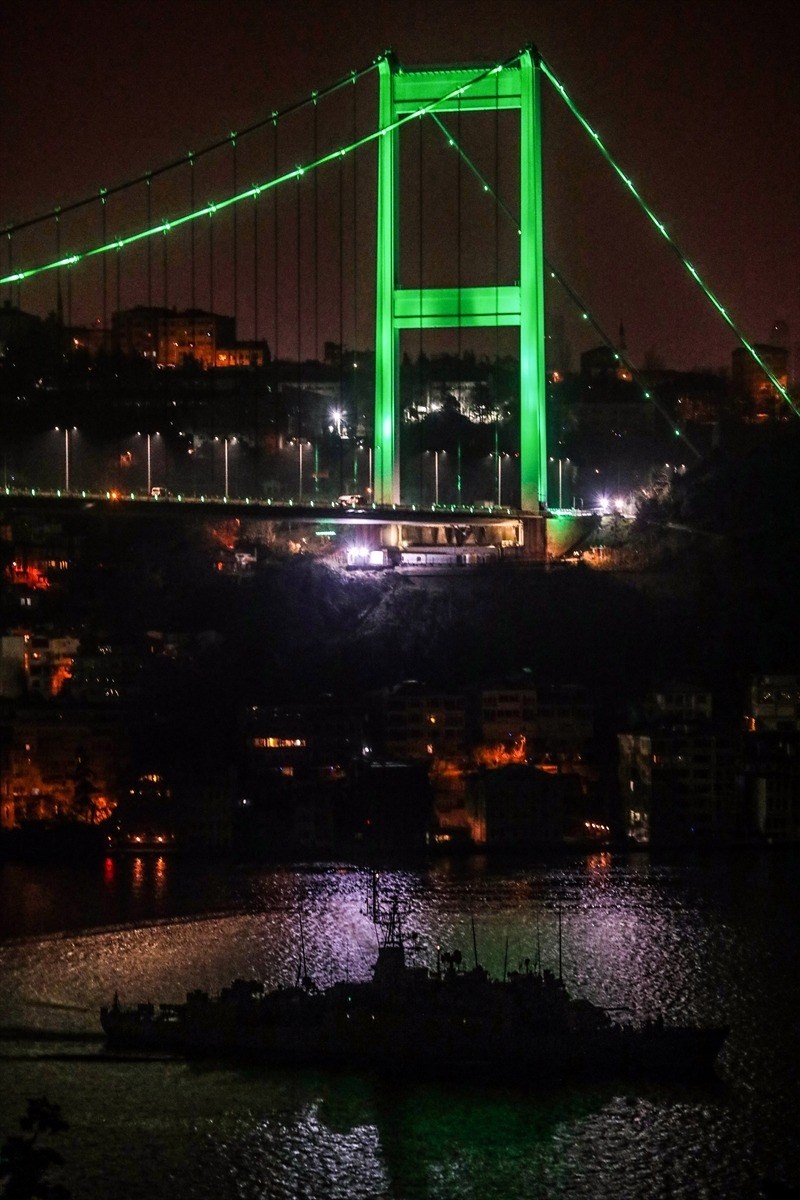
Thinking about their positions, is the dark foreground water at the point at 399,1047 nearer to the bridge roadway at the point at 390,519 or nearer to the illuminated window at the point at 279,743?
the illuminated window at the point at 279,743

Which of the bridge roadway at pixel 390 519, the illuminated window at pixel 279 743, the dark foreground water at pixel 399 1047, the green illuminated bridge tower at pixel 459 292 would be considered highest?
the green illuminated bridge tower at pixel 459 292

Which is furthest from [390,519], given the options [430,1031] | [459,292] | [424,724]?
[430,1031]

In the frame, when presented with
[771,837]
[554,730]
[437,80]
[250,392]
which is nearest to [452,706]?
[554,730]

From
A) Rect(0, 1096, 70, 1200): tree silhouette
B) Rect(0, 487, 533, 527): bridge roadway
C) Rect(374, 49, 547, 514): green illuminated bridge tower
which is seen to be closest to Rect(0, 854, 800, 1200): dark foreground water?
Rect(0, 487, 533, 527): bridge roadway

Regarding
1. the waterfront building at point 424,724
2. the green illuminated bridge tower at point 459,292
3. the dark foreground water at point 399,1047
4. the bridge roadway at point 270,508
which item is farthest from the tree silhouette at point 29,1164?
the waterfront building at point 424,724

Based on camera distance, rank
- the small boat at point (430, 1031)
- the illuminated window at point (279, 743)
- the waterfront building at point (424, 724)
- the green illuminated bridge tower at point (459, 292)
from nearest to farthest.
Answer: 1. the small boat at point (430, 1031)
2. the green illuminated bridge tower at point (459, 292)
3. the illuminated window at point (279, 743)
4. the waterfront building at point (424, 724)
